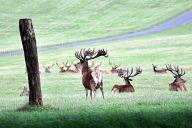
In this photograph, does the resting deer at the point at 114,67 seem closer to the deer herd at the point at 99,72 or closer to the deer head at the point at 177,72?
the deer herd at the point at 99,72

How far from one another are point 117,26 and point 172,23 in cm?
473

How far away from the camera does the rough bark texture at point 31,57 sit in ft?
32.3

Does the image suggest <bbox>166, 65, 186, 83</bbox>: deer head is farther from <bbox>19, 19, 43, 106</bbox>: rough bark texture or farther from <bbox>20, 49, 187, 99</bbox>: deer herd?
<bbox>19, 19, 43, 106</bbox>: rough bark texture

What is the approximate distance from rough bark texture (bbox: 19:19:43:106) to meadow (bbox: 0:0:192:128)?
20 cm

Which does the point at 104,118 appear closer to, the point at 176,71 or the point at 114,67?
the point at 176,71

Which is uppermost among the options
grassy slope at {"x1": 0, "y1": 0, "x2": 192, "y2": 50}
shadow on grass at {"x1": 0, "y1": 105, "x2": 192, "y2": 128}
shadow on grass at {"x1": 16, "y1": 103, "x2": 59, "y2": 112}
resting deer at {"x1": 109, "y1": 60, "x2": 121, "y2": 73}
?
grassy slope at {"x1": 0, "y1": 0, "x2": 192, "y2": 50}

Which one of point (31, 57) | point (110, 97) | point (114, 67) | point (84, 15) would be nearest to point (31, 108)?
point (31, 57)

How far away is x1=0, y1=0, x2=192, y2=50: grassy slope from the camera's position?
83.1 feet

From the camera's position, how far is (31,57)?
32.5ft

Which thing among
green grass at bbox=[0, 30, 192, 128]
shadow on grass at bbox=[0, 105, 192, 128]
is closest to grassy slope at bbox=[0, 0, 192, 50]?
green grass at bbox=[0, 30, 192, 128]

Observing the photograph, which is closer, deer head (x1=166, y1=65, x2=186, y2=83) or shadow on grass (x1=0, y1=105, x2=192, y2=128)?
shadow on grass (x1=0, y1=105, x2=192, y2=128)

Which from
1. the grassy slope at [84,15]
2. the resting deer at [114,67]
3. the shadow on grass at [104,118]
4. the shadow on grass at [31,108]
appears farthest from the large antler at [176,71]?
the grassy slope at [84,15]

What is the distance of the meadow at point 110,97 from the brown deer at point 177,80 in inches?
4.5

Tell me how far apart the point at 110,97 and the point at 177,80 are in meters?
1.60
